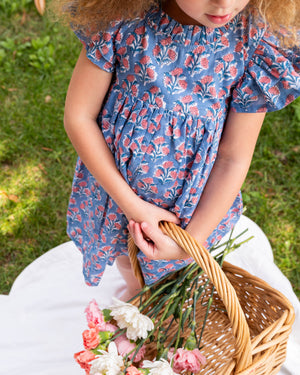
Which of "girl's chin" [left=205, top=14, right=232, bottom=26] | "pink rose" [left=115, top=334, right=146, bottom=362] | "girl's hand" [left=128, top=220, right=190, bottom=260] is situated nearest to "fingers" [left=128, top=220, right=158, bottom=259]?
"girl's hand" [left=128, top=220, right=190, bottom=260]

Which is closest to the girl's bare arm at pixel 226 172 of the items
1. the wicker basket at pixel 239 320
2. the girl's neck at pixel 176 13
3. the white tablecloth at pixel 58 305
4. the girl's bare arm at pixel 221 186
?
the girl's bare arm at pixel 221 186

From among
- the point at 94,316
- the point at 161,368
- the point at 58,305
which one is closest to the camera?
the point at 161,368

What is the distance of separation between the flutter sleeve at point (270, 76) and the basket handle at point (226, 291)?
1.25 ft

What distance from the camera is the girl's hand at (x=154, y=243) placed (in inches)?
47.6

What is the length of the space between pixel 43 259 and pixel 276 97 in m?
1.25

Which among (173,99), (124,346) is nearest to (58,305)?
(124,346)

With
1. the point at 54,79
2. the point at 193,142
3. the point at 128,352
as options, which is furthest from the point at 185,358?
the point at 54,79

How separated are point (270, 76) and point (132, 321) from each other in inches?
27.5

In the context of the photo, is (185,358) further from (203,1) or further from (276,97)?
(203,1)

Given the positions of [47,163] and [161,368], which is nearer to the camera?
[161,368]

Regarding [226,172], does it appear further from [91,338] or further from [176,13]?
[91,338]

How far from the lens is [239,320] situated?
1.11 meters

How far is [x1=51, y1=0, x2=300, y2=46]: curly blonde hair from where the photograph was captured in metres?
1.10

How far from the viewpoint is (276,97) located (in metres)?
1.13
